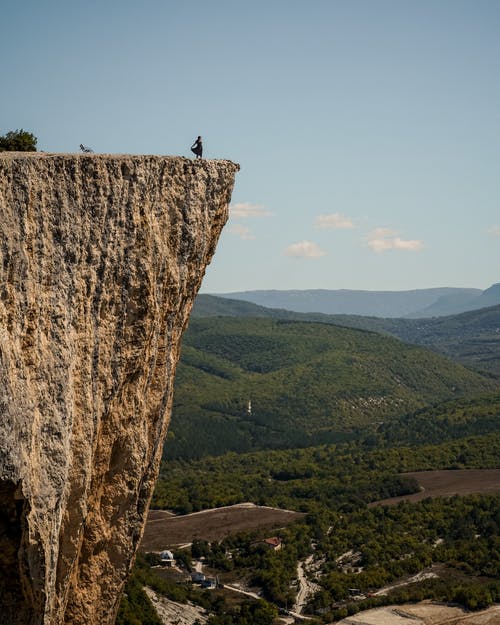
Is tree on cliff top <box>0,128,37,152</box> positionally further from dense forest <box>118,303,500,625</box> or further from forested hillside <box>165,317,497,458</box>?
forested hillside <box>165,317,497,458</box>

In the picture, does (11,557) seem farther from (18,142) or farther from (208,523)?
(208,523)

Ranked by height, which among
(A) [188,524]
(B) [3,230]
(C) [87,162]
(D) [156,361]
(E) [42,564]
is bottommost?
(A) [188,524]

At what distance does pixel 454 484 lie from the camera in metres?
74.6

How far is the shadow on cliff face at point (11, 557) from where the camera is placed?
32.2ft

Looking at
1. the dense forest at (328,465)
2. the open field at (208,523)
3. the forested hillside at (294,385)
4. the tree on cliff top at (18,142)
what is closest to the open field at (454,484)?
the dense forest at (328,465)

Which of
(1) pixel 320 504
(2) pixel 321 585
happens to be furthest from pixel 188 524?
(2) pixel 321 585

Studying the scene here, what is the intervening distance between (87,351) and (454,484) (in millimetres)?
68033

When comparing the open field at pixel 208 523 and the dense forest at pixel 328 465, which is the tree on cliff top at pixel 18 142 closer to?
the dense forest at pixel 328 465

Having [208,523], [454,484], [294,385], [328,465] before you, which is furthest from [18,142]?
[294,385]

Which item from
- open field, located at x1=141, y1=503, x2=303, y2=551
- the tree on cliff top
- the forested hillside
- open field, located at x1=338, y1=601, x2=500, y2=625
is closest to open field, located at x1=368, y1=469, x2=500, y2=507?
open field, located at x1=141, y1=503, x2=303, y2=551

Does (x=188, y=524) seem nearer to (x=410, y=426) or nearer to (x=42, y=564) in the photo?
(x=410, y=426)

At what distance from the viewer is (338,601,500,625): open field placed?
133ft

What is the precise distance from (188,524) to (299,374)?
83.8 meters

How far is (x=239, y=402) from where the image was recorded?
132500 millimetres
